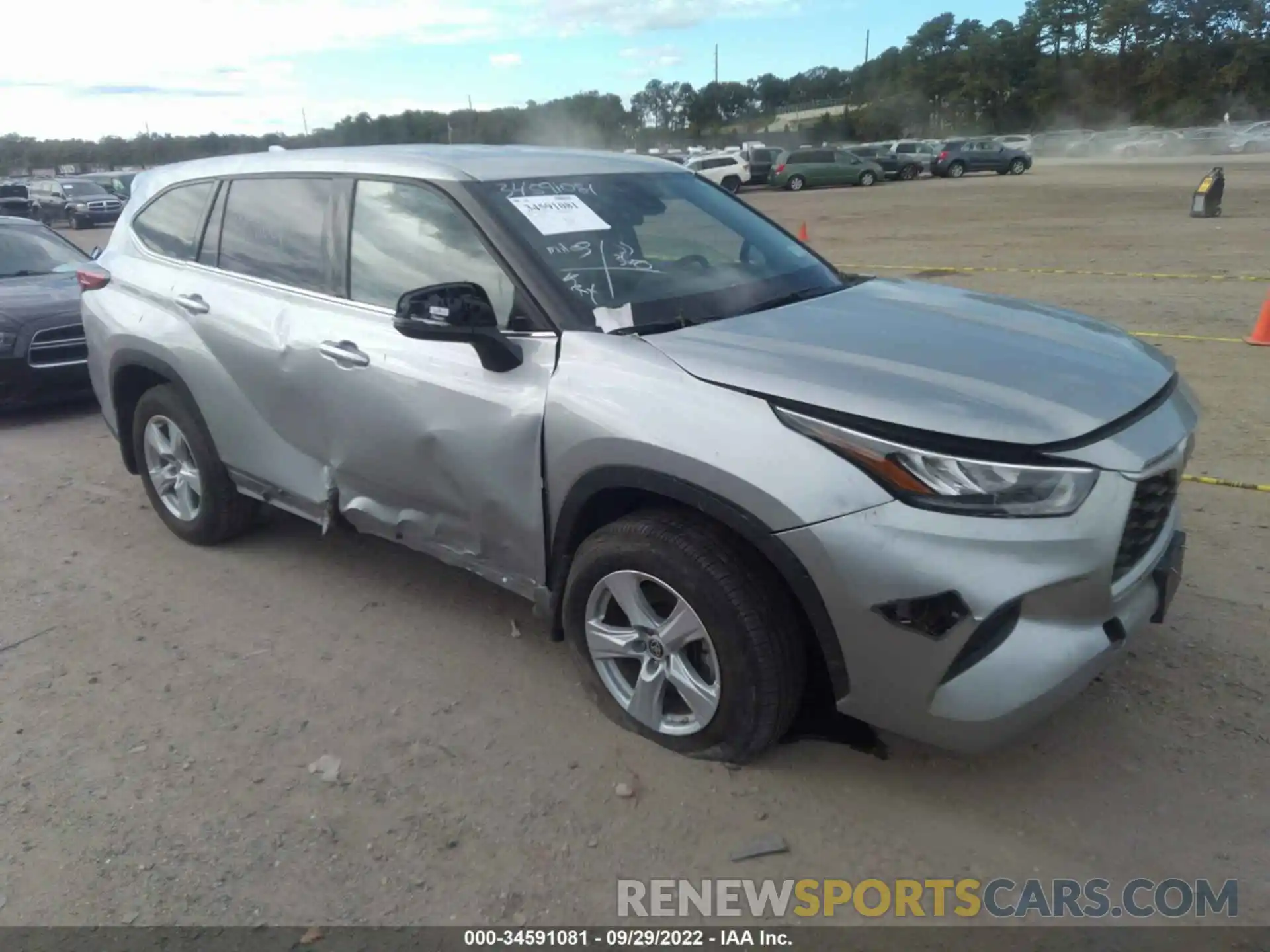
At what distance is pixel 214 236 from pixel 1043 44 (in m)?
96.3

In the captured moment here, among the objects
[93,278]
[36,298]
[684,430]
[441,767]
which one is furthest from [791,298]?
[36,298]

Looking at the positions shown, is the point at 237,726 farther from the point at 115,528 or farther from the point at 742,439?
the point at 115,528

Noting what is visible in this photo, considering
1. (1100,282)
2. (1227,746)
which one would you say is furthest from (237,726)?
(1100,282)

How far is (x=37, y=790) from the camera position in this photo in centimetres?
323

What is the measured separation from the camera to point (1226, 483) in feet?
17.2

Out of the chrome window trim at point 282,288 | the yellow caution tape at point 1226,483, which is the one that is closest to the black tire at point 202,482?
the chrome window trim at point 282,288

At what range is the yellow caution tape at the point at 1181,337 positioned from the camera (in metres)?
8.45

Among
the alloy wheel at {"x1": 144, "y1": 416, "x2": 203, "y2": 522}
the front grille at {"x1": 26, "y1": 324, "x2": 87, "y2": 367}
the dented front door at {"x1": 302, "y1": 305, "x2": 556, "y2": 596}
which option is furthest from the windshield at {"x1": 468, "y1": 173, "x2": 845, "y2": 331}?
the front grille at {"x1": 26, "y1": 324, "x2": 87, "y2": 367}

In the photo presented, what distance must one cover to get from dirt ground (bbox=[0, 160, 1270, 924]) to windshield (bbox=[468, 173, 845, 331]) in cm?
140

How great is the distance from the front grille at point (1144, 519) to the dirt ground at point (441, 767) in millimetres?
698

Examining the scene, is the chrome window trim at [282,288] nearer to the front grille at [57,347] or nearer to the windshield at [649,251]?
the windshield at [649,251]

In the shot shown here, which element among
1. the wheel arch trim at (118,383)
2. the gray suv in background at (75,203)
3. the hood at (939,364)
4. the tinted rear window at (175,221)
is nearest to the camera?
the hood at (939,364)

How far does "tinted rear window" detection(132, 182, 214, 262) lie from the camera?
4797mm
